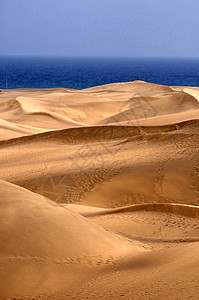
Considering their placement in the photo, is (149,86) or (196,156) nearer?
(196,156)

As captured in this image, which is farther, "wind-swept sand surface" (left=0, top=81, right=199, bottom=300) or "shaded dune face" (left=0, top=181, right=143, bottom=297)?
"shaded dune face" (left=0, top=181, right=143, bottom=297)

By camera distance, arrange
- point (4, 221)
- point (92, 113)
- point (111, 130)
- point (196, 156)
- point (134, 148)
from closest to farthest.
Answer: point (4, 221) < point (196, 156) < point (134, 148) < point (111, 130) < point (92, 113)

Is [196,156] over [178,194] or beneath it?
over

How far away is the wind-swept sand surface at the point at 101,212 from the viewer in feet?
13.1

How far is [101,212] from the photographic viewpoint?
7.52 meters

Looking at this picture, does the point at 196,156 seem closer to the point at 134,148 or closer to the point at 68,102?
the point at 134,148

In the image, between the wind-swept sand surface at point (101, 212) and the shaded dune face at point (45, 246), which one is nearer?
the wind-swept sand surface at point (101, 212)

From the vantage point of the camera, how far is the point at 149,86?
34688mm

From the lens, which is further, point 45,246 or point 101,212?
point 101,212

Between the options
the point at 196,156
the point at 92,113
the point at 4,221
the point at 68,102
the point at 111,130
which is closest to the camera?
the point at 4,221

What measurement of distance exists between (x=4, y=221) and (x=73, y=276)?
1.10 m

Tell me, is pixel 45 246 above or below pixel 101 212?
above

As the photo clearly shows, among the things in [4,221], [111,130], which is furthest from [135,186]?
[111,130]

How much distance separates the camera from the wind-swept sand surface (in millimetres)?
3992
